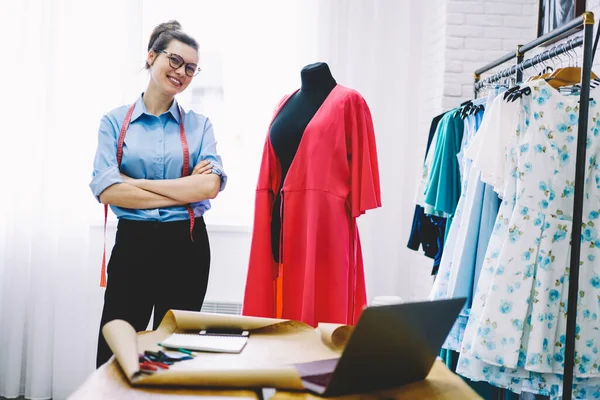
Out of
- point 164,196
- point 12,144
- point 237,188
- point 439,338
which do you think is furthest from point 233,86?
point 439,338

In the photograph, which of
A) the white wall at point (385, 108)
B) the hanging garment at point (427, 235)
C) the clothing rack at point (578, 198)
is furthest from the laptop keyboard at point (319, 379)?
the white wall at point (385, 108)

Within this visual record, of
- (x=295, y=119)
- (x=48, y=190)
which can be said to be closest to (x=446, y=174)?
(x=295, y=119)

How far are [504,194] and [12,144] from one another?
2700mm

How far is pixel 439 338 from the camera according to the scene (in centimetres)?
87

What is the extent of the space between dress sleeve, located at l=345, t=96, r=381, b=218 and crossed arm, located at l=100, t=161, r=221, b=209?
544 mm

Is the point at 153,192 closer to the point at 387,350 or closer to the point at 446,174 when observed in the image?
the point at 446,174

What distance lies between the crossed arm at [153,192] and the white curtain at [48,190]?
141 centimetres

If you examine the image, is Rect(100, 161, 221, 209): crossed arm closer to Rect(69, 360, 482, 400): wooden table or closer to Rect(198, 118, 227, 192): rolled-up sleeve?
Rect(198, 118, 227, 192): rolled-up sleeve

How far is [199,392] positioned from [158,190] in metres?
1.32

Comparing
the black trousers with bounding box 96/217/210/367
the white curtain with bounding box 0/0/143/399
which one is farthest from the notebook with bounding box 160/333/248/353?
the white curtain with bounding box 0/0/143/399

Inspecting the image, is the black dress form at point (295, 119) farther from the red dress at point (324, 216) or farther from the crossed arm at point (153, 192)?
the crossed arm at point (153, 192)

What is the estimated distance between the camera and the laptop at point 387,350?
29.3 inches

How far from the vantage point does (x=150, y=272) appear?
2018 millimetres

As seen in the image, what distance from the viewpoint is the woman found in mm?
2021
